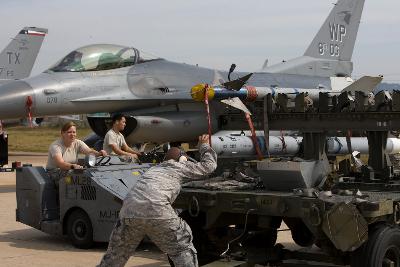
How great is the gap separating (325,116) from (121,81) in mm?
8521

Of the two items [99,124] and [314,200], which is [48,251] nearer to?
[314,200]

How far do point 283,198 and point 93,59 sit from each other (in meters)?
9.69

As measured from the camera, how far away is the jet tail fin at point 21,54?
30812 mm

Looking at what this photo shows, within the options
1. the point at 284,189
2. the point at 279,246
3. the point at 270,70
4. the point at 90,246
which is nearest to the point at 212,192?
the point at 284,189

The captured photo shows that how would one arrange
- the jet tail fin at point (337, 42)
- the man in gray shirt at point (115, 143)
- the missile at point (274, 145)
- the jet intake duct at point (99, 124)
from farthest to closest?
the jet tail fin at point (337, 42) < the jet intake duct at point (99, 124) < the missile at point (274, 145) < the man in gray shirt at point (115, 143)

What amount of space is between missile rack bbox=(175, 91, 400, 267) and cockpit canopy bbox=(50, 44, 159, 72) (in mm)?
7338

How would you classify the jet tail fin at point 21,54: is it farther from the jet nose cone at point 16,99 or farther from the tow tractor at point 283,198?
the tow tractor at point 283,198

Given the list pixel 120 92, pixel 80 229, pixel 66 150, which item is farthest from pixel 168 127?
pixel 80 229

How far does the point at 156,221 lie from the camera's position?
184 inches

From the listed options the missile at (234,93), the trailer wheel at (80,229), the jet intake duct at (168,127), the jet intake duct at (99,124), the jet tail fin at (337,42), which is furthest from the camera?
the jet tail fin at (337,42)

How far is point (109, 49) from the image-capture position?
13992 mm

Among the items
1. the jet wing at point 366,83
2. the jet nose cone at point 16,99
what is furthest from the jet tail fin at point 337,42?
the jet wing at point 366,83

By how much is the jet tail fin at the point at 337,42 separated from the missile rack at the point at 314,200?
14289 millimetres

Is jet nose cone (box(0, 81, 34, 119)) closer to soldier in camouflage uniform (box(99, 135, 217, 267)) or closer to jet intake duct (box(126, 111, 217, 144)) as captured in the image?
jet intake duct (box(126, 111, 217, 144))
